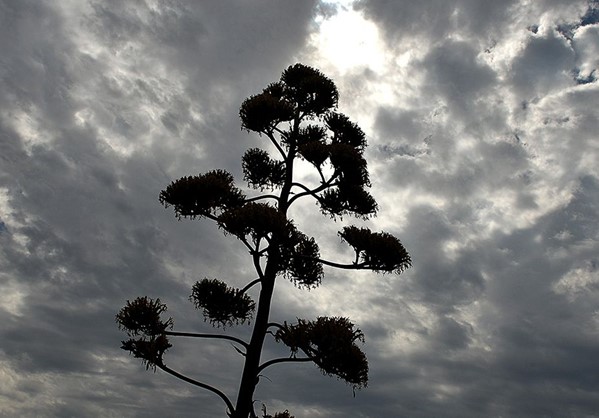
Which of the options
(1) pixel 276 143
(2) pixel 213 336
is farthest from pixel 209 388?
(1) pixel 276 143

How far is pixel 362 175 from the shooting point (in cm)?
1422

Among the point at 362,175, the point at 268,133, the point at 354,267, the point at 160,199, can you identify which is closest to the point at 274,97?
the point at 268,133

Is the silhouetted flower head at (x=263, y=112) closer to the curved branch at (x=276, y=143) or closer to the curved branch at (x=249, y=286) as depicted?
the curved branch at (x=276, y=143)

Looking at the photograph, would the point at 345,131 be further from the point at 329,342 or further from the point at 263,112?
the point at 329,342

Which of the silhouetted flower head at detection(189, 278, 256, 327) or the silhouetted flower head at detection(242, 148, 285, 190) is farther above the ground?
the silhouetted flower head at detection(242, 148, 285, 190)

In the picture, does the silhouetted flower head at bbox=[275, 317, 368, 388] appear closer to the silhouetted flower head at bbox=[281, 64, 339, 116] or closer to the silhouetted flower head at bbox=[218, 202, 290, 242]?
the silhouetted flower head at bbox=[218, 202, 290, 242]

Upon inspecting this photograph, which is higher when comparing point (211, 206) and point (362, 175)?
point (362, 175)

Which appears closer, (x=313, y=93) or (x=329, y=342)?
(x=329, y=342)

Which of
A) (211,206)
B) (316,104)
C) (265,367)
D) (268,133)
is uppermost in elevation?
(316,104)

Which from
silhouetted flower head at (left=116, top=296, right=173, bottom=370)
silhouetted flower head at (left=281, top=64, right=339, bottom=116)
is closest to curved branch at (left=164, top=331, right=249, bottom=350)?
silhouetted flower head at (left=116, top=296, right=173, bottom=370)

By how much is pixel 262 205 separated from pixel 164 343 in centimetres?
385

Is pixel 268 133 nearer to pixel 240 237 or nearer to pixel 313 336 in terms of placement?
pixel 240 237

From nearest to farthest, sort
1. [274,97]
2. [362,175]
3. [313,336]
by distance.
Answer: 1. [313,336]
2. [362,175]
3. [274,97]

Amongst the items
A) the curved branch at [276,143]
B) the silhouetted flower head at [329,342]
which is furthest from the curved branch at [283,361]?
the curved branch at [276,143]
